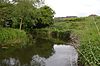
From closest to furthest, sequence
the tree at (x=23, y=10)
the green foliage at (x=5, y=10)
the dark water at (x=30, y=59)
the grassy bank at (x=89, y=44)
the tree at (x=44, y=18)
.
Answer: the grassy bank at (x=89, y=44), the dark water at (x=30, y=59), the green foliage at (x=5, y=10), the tree at (x=23, y=10), the tree at (x=44, y=18)

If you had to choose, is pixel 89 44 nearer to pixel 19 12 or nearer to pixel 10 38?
pixel 10 38

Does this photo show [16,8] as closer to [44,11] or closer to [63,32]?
[63,32]

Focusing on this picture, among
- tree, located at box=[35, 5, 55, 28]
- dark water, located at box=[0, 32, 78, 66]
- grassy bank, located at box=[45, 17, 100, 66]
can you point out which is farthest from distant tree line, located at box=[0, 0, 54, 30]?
grassy bank, located at box=[45, 17, 100, 66]

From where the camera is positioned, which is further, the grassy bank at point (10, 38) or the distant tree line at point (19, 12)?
the distant tree line at point (19, 12)

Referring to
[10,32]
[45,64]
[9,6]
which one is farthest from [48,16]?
[45,64]

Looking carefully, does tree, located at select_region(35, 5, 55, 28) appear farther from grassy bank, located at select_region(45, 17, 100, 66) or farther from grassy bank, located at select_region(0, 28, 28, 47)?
grassy bank, located at select_region(45, 17, 100, 66)

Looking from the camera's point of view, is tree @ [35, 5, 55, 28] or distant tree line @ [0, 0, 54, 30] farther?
tree @ [35, 5, 55, 28]

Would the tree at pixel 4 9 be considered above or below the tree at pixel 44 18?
above

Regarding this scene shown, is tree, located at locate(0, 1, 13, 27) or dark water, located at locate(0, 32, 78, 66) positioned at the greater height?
tree, located at locate(0, 1, 13, 27)

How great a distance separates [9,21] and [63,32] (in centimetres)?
835

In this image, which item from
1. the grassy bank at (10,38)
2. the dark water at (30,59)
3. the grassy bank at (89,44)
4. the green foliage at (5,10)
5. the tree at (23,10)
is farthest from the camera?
the tree at (23,10)

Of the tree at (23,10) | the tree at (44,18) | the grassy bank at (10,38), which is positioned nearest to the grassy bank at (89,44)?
the grassy bank at (10,38)

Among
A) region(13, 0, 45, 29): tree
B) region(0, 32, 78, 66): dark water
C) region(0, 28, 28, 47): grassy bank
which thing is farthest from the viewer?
region(13, 0, 45, 29): tree

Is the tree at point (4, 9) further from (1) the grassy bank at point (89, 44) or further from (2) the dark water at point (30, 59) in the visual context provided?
(1) the grassy bank at point (89, 44)
